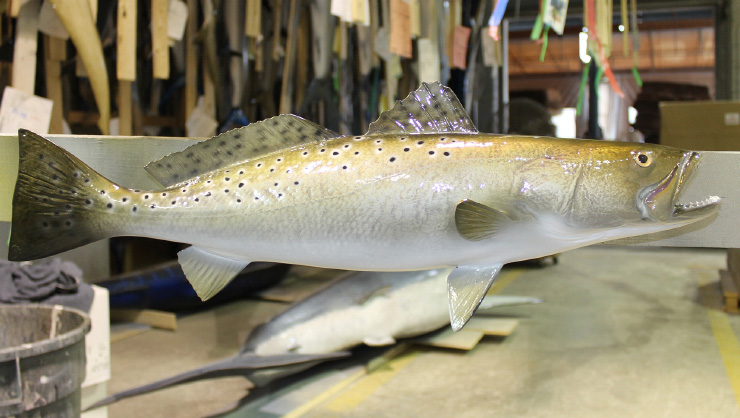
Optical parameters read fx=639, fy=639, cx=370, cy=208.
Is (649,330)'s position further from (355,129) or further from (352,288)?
(355,129)

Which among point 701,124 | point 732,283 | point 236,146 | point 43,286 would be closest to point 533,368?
point 701,124

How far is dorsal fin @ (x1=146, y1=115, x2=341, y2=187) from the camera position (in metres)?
0.69

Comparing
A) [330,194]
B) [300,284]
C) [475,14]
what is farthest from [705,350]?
[330,194]

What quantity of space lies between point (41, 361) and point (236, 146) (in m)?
1.03

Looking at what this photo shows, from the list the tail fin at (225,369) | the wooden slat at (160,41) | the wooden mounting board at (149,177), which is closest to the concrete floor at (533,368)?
the tail fin at (225,369)

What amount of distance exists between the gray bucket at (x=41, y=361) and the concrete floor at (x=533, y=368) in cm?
77

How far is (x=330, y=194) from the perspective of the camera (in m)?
0.66

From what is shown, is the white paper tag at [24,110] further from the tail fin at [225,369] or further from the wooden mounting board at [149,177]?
the tail fin at [225,369]

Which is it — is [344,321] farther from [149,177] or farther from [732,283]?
[732,283]

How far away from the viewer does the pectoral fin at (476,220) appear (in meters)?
0.61

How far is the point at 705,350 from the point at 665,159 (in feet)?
8.87

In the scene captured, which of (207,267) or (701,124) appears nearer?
(207,267)

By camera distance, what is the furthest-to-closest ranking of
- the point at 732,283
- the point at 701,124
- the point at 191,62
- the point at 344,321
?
1. the point at 732,283
2. the point at 344,321
3. the point at 191,62
4. the point at 701,124

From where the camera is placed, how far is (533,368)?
2.71 metres
